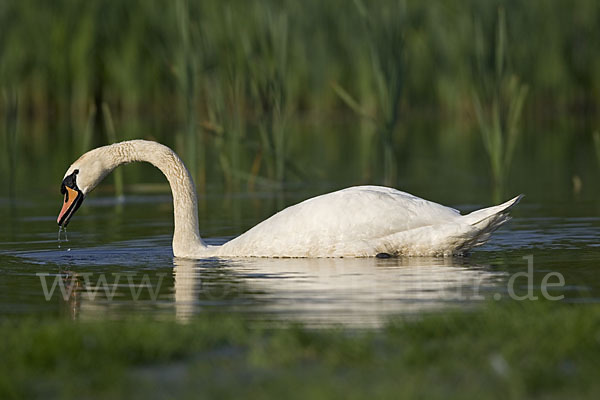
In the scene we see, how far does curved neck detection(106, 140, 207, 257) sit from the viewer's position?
34.5ft

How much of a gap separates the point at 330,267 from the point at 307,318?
8.12 ft

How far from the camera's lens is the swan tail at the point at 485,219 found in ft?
29.5

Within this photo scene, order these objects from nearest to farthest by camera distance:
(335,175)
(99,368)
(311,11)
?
(99,368), (335,175), (311,11)

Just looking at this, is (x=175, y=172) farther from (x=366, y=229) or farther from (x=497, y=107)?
(x=497, y=107)

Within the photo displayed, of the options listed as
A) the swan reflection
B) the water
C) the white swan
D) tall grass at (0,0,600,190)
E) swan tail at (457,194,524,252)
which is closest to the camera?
the swan reflection

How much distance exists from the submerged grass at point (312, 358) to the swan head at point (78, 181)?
409cm

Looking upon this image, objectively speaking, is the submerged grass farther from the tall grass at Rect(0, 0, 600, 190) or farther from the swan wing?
the tall grass at Rect(0, 0, 600, 190)

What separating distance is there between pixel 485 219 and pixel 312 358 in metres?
3.79

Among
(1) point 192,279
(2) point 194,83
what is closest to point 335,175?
(2) point 194,83

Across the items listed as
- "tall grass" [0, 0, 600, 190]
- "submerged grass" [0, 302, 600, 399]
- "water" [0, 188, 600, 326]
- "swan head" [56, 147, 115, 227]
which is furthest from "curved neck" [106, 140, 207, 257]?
"tall grass" [0, 0, 600, 190]

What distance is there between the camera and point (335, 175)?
17.4 metres

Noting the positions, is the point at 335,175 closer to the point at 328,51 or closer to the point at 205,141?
the point at 205,141

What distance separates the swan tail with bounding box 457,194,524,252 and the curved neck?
2492mm

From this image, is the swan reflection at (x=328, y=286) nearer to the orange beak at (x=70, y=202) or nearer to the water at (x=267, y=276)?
the water at (x=267, y=276)
